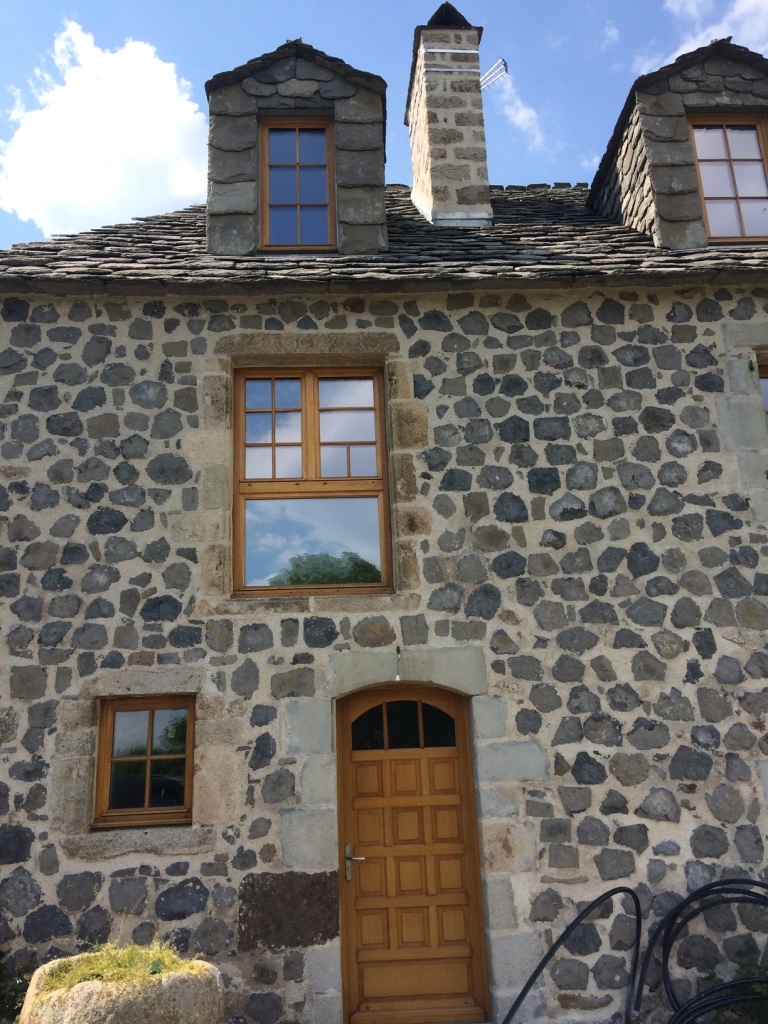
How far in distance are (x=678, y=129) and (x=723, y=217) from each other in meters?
0.83

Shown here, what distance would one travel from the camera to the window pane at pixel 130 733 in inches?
196

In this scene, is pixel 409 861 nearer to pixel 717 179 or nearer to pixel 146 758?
pixel 146 758

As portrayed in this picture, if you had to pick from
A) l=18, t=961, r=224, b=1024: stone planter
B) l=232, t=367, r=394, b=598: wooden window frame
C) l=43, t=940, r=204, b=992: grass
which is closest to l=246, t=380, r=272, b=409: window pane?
l=232, t=367, r=394, b=598: wooden window frame

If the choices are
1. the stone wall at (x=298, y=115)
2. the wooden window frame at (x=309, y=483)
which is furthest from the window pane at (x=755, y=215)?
the wooden window frame at (x=309, y=483)

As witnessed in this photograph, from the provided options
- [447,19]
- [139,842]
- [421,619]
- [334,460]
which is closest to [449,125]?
[447,19]

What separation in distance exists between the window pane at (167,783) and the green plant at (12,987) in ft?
3.61

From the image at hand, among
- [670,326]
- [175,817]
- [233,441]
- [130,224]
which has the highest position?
[130,224]

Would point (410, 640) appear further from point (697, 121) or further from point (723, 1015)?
point (697, 121)

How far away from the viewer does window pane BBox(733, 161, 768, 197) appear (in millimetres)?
6547

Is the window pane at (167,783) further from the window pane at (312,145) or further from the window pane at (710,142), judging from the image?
the window pane at (710,142)

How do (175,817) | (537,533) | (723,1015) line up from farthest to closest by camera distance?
(537,533)
(175,817)
(723,1015)

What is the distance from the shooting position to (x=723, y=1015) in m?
4.49

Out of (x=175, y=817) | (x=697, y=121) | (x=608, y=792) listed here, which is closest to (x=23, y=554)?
(x=175, y=817)

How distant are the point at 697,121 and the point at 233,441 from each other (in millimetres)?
4885
